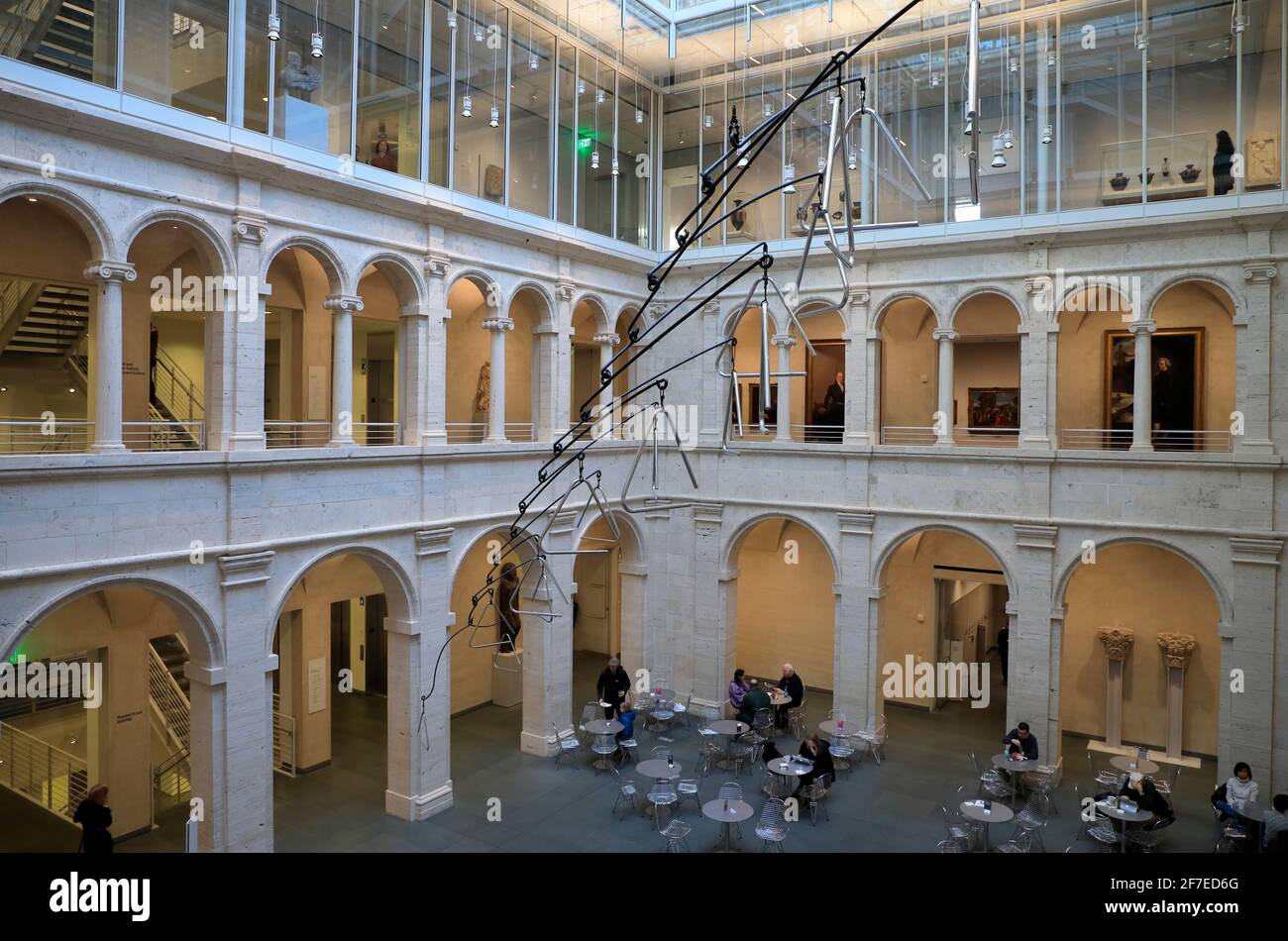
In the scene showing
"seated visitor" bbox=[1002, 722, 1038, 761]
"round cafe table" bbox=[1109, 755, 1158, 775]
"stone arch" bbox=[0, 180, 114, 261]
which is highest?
"stone arch" bbox=[0, 180, 114, 261]

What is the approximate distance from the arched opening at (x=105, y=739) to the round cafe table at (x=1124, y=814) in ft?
44.9

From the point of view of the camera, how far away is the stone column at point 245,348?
41.2 ft

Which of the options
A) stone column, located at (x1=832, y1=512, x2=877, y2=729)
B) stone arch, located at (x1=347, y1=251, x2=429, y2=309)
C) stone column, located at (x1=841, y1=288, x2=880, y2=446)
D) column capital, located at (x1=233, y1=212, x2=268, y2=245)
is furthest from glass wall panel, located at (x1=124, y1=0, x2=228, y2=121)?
stone column, located at (x1=832, y1=512, x2=877, y2=729)

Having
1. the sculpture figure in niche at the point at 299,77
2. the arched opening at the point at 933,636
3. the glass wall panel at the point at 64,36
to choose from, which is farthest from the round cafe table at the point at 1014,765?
the glass wall panel at the point at 64,36

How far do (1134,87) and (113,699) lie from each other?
2136cm

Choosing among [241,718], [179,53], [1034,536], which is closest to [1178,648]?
[1034,536]

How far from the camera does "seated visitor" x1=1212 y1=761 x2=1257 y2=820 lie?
13859 millimetres

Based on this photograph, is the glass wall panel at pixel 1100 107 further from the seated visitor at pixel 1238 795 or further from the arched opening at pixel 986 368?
the seated visitor at pixel 1238 795

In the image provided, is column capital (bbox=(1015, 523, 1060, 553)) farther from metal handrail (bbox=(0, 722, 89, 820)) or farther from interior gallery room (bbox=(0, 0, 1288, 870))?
metal handrail (bbox=(0, 722, 89, 820))

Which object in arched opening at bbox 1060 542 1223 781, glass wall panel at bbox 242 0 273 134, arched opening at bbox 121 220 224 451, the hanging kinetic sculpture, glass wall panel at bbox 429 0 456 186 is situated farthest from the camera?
arched opening at bbox 1060 542 1223 781

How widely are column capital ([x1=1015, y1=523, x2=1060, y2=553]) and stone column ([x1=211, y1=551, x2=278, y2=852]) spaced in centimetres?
1356

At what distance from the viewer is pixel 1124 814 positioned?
44.9 ft

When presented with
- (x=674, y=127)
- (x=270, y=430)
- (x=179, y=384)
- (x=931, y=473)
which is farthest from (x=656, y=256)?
(x=179, y=384)

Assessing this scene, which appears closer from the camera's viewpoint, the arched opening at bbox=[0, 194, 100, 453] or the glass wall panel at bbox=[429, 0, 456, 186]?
the arched opening at bbox=[0, 194, 100, 453]
